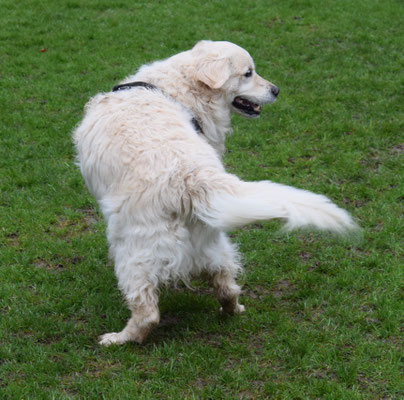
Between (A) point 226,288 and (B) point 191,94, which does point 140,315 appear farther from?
(B) point 191,94

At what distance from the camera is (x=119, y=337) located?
12.7 ft

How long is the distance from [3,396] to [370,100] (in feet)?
20.5

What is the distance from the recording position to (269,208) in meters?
3.10

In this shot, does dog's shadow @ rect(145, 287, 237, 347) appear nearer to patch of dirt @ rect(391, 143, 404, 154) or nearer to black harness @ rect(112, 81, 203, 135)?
black harness @ rect(112, 81, 203, 135)

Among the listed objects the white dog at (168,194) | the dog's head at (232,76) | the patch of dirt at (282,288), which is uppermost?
the dog's head at (232,76)

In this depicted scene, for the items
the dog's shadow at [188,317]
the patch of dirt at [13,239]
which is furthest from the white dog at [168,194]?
the patch of dirt at [13,239]

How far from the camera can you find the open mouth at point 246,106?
15.1ft

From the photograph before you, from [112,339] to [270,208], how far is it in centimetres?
156

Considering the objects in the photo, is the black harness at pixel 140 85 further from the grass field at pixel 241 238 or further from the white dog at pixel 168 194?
the grass field at pixel 241 238

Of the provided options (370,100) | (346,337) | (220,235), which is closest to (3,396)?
(220,235)

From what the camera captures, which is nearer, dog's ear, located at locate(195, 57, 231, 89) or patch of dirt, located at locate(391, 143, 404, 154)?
dog's ear, located at locate(195, 57, 231, 89)

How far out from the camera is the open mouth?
4.59 m

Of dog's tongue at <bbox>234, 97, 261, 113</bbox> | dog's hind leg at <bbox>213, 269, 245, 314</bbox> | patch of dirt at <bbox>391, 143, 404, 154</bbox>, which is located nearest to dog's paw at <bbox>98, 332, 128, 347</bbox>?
dog's hind leg at <bbox>213, 269, 245, 314</bbox>

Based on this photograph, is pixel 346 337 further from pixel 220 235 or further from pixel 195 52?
pixel 195 52
